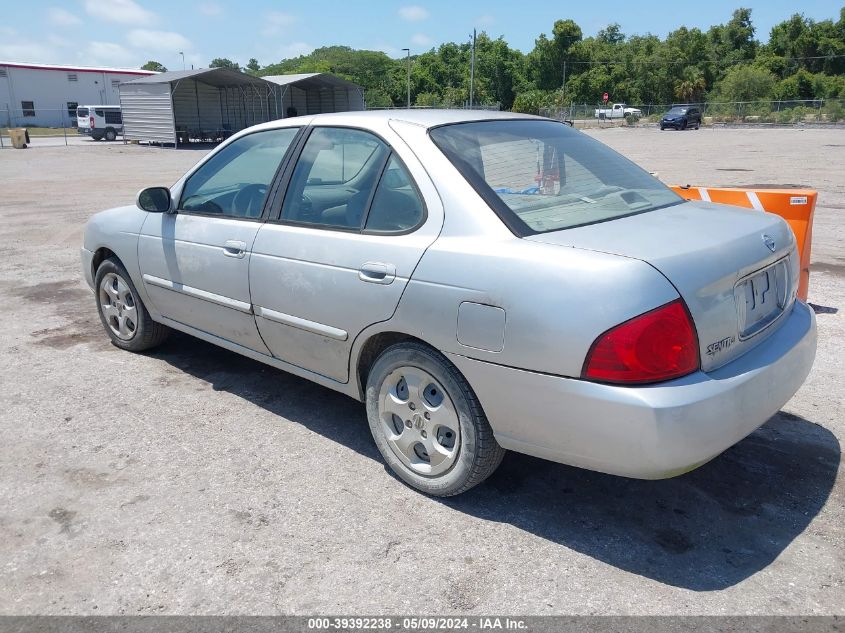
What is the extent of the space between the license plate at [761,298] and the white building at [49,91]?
60.9m

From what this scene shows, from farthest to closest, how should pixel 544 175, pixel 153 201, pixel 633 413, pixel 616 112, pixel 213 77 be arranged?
pixel 616 112 < pixel 213 77 < pixel 153 201 < pixel 544 175 < pixel 633 413

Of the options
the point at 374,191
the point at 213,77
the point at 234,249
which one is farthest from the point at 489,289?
the point at 213,77

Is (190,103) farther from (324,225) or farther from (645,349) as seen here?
(645,349)

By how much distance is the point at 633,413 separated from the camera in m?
2.47

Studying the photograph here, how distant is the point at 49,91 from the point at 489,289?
222ft

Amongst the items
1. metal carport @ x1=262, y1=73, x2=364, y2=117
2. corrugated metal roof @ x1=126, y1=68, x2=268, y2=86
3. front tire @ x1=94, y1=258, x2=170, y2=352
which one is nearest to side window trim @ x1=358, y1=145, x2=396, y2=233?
front tire @ x1=94, y1=258, x2=170, y2=352

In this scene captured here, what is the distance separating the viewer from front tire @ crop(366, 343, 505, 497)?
2.94m

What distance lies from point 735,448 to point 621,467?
142 cm

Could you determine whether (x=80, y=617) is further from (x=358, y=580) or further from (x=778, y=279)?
(x=778, y=279)

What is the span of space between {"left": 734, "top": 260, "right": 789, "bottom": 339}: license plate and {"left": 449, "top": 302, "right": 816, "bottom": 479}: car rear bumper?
114 millimetres

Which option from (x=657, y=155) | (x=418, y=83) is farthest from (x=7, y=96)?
(x=657, y=155)

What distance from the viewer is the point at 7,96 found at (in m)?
56.5

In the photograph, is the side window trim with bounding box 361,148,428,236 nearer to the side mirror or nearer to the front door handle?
the front door handle

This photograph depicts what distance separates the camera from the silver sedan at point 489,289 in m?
2.53
